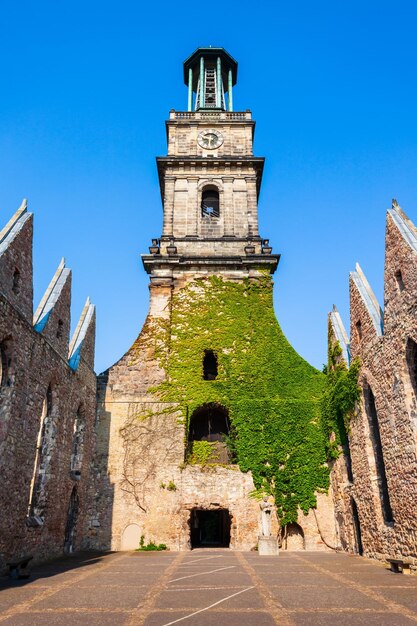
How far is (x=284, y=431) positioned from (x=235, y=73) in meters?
27.2

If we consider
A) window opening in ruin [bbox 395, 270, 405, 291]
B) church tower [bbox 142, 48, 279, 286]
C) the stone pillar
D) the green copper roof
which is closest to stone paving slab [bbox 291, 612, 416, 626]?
window opening in ruin [bbox 395, 270, 405, 291]

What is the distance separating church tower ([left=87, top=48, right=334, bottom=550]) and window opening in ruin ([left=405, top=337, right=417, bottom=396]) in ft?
26.0

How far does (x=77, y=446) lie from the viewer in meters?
17.9

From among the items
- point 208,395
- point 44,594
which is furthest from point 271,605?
point 208,395

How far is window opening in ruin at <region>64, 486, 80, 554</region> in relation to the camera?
1649 cm

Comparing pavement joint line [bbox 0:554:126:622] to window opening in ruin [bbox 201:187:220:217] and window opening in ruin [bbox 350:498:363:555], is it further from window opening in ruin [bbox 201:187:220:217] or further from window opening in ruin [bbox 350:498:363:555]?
window opening in ruin [bbox 201:187:220:217]

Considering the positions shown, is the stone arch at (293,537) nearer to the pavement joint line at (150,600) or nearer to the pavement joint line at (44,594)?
the pavement joint line at (150,600)

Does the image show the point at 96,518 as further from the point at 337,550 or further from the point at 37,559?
the point at 337,550

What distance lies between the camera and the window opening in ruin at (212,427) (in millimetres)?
20641

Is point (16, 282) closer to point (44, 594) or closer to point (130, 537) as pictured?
point (44, 594)

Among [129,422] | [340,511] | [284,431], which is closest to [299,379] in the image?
[284,431]

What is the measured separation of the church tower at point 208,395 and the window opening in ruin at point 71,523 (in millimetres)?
1277

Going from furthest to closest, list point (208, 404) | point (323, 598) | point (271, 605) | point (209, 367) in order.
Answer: point (209, 367) → point (208, 404) → point (323, 598) → point (271, 605)

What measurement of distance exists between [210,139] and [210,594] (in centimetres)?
2590
